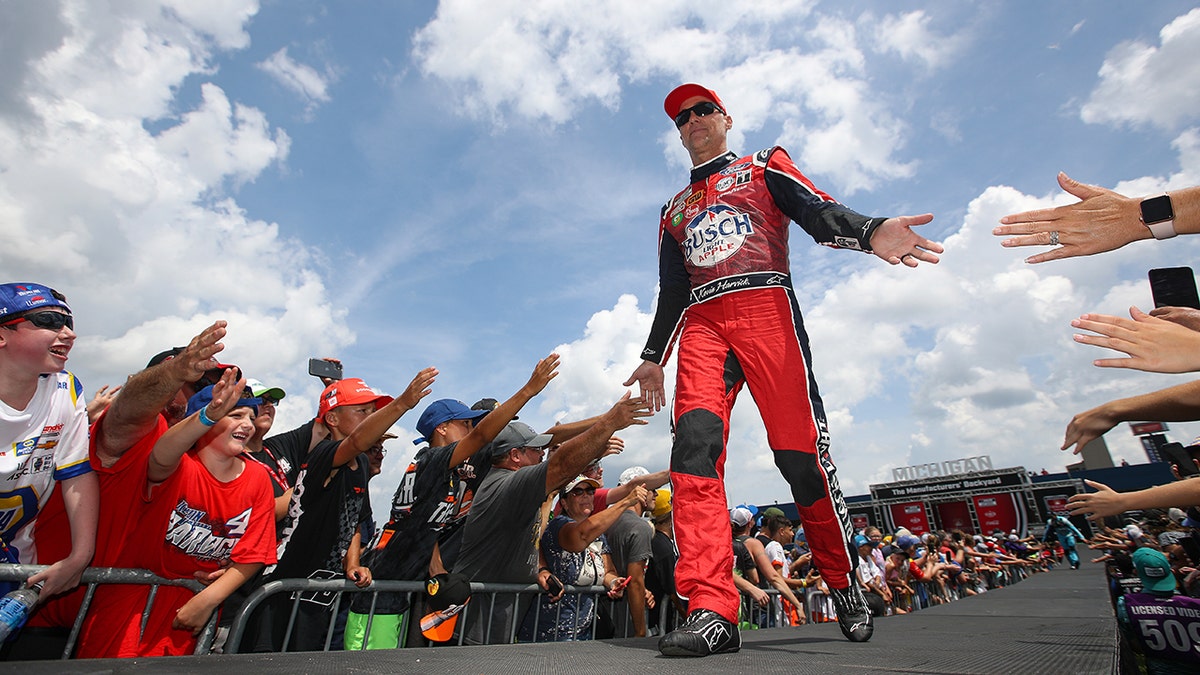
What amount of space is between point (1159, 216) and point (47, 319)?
12.4ft

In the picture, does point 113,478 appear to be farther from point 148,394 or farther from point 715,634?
point 715,634

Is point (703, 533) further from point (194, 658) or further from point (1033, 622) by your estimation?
point (1033, 622)

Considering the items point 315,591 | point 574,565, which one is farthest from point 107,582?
point 574,565

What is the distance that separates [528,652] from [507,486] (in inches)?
57.6

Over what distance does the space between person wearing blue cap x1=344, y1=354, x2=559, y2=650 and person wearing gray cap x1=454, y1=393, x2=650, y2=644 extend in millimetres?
189

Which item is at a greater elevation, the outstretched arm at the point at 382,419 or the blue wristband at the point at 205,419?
the outstretched arm at the point at 382,419

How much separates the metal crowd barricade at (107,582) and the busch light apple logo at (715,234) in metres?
2.64

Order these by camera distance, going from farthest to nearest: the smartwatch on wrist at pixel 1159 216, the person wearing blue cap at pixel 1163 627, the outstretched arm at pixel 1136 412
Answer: the person wearing blue cap at pixel 1163 627, the outstretched arm at pixel 1136 412, the smartwatch on wrist at pixel 1159 216

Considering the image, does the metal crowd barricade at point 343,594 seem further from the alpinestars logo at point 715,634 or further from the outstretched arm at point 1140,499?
the outstretched arm at point 1140,499

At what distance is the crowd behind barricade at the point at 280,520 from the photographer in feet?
7.50

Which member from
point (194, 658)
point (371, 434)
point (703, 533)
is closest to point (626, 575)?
point (371, 434)

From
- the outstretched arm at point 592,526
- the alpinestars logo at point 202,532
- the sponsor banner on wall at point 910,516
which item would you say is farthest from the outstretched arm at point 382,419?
the sponsor banner on wall at point 910,516

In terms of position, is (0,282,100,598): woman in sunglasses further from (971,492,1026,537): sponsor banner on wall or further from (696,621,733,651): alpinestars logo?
(971,492,1026,537): sponsor banner on wall

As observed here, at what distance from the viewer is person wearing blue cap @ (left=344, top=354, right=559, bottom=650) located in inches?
131
